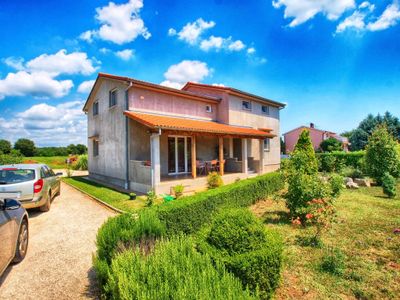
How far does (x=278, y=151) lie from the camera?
74.0 feet

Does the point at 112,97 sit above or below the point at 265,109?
below

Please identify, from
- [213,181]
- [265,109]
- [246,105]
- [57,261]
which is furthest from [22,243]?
[265,109]

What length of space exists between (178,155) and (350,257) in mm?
10936

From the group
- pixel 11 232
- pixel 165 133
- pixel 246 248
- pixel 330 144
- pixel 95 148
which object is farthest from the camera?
pixel 330 144

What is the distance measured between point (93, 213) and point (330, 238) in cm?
801

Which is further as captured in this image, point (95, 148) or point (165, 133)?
point (95, 148)

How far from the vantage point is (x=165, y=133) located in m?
12.3

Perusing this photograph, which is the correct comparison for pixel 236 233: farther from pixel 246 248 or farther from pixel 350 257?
pixel 350 257

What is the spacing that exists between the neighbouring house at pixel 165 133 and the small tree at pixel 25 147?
4233 centimetres

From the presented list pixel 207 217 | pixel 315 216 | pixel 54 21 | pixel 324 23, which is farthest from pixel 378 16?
pixel 54 21

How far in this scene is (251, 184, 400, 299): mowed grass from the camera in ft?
11.8

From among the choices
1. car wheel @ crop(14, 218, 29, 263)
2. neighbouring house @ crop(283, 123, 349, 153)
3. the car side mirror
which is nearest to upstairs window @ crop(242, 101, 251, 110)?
car wheel @ crop(14, 218, 29, 263)

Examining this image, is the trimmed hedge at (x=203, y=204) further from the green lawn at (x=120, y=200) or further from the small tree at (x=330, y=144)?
the small tree at (x=330, y=144)

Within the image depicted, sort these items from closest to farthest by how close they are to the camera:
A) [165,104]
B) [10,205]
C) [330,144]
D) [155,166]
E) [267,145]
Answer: [10,205], [155,166], [165,104], [267,145], [330,144]
